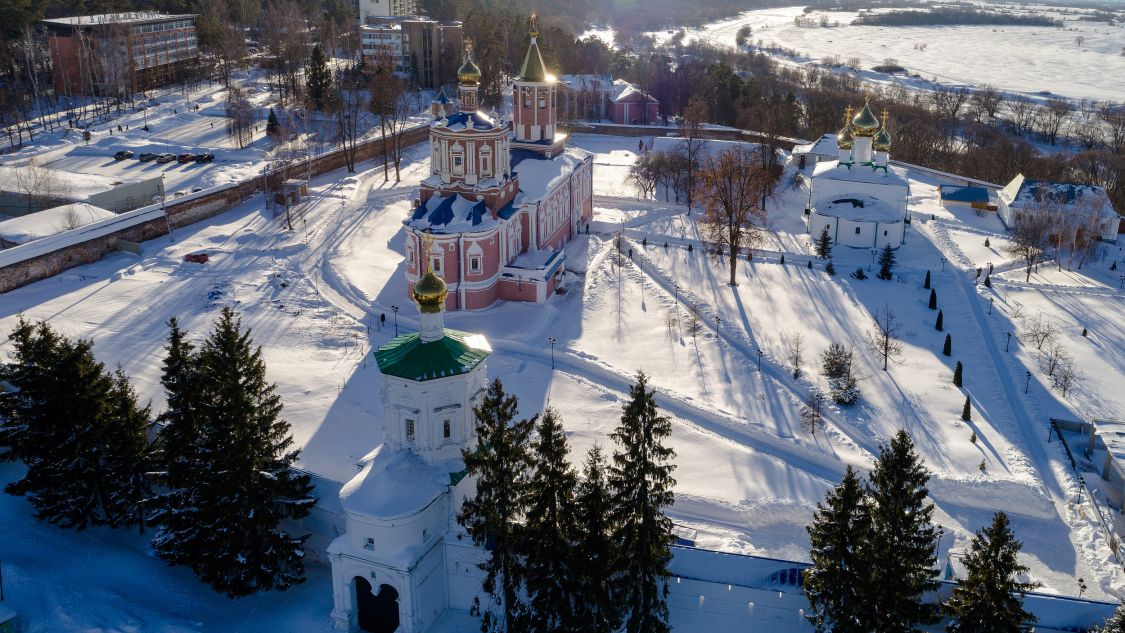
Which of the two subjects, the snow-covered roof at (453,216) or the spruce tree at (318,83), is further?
the spruce tree at (318,83)

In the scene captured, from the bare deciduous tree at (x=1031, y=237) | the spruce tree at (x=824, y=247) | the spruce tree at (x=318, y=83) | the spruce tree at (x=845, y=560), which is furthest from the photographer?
the spruce tree at (x=318, y=83)

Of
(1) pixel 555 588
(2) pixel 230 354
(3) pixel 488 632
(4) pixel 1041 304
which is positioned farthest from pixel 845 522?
(4) pixel 1041 304

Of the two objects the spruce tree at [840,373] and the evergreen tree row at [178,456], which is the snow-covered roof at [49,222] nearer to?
the evergreen tree row at [178,456]

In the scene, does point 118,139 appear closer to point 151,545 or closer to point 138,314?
point 138,314

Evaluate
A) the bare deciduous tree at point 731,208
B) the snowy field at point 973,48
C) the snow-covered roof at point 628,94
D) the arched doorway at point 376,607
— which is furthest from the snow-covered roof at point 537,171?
the snowy field at point 973,48

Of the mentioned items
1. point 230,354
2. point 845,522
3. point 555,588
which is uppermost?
point 230,354

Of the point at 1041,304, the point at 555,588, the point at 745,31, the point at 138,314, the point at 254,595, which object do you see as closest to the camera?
the point at 555,588

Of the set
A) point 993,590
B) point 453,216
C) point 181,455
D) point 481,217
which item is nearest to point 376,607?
point 181,455
